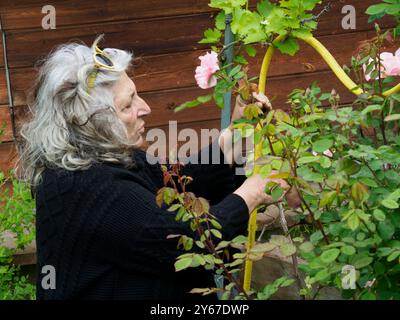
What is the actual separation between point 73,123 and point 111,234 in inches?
15.8

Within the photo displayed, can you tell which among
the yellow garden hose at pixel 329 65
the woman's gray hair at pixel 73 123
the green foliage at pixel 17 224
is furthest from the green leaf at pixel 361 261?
the green foliage at pixel 17 224

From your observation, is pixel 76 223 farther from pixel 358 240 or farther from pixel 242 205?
pixel 358 240

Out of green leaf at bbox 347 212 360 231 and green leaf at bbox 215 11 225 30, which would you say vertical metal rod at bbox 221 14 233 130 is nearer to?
green leaf at bbox 215 11 225 30

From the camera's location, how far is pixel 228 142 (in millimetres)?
2965

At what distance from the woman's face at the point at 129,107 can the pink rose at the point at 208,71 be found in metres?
0.37

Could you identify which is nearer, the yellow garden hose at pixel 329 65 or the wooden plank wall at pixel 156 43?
the yellow garden hose at pixel 329 65

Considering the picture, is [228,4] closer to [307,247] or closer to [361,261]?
[307,247]

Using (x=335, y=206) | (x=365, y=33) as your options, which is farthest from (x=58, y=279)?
(x=365, y=33)

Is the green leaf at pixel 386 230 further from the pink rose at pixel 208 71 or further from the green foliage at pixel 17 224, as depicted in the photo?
the green foliage at pixel 17 224

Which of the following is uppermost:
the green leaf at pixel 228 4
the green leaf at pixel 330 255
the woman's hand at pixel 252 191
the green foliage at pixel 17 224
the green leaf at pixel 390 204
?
the green leaf at pixel 228 4

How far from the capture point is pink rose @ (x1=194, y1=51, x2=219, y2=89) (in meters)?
2.54

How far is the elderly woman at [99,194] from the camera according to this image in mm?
2537

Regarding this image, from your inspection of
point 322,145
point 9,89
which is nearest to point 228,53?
point 322,145

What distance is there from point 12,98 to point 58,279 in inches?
76.0
